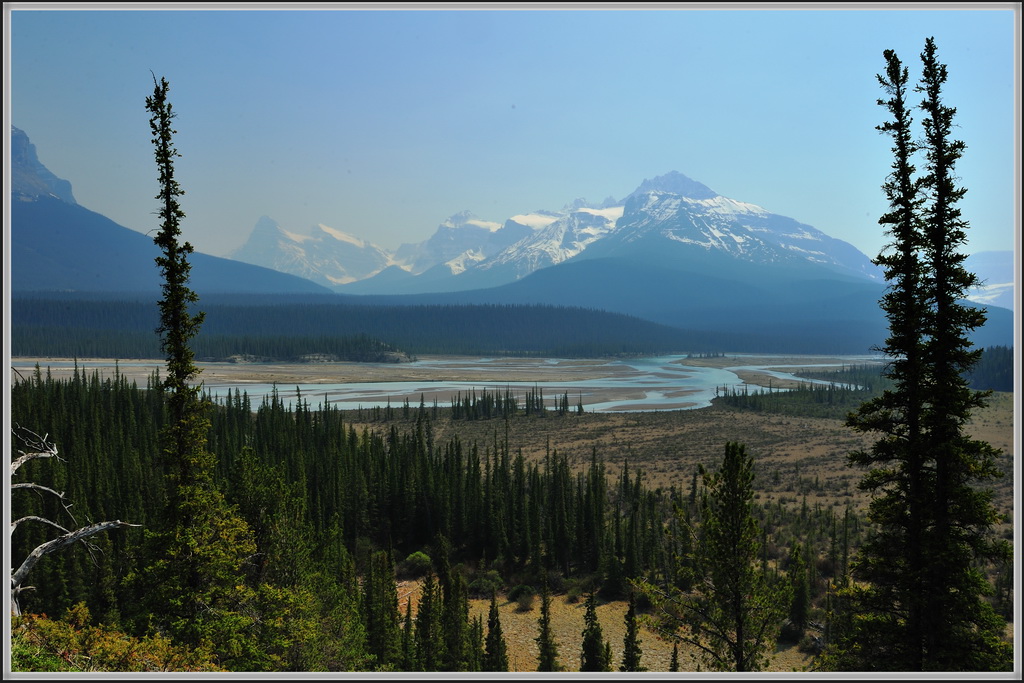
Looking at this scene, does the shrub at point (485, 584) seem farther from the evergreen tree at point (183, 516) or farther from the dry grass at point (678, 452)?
the evergreen tree at point (183, 516)

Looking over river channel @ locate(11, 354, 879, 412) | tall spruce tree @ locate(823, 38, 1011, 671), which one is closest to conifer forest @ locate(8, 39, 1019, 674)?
tall spruce tree @ locate(823, 38, 1011, 671)

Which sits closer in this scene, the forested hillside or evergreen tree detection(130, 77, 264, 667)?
evergreen tree detection(130, 77, 264, 667)

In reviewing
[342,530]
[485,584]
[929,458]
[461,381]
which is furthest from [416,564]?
[461,381]

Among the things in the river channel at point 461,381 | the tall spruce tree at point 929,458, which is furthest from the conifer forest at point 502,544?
the river channel at point 461,381

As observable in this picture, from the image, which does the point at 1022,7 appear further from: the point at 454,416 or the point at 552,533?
the point at 454,416

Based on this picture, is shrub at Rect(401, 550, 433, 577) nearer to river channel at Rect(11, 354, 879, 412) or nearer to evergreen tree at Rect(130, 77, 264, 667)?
evergreen tree at Rect(130, 77, 264, 667)

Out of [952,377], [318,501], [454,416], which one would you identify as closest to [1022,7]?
[952,377]

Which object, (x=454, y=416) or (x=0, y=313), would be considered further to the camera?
(x=454, y=416)

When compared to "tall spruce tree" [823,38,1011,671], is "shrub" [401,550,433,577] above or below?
below

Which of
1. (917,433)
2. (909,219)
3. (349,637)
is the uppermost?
(909,219)
